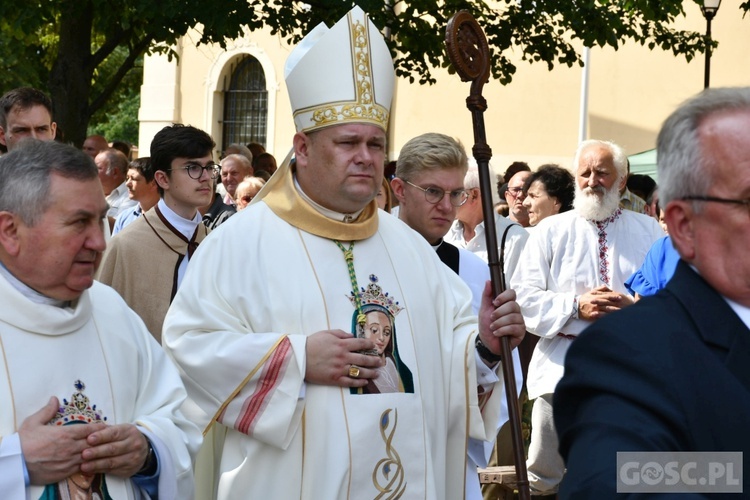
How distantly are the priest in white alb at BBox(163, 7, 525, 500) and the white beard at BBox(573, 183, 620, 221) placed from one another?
264 cm

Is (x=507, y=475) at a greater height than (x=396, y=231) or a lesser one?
lesser

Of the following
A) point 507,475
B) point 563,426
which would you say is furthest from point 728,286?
point 507,475

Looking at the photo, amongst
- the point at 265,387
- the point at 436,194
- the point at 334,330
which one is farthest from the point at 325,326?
the point at 436,194

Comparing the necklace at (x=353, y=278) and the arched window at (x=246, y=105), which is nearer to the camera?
the necklace at (x=353, y=278)

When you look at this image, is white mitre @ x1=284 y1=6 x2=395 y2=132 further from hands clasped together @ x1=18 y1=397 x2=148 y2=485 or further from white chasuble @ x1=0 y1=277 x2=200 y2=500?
hands clasped together @ x1=18 y1=397 x2=148 y2=485

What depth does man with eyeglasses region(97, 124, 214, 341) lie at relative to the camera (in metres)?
5.97

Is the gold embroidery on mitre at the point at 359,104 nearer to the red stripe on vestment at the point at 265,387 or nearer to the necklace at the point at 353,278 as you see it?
the necklace at the point at 353,278

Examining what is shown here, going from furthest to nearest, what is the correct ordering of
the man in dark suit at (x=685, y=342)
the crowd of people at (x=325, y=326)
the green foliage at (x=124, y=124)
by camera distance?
the green foliage at (x=124, y=124) → the crowd of people at (x=325, y=326) → the man in dark suit at (x=685, y=342)

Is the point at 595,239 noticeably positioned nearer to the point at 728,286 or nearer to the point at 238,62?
the point at 728,286

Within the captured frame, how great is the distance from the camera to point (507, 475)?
6.99 meters

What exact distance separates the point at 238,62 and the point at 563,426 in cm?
2389

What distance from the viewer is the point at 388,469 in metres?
4.22

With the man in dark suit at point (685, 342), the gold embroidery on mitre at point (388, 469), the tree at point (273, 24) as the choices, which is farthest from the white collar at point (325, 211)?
the tree at point (273, 24)

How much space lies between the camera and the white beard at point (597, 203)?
7.21 meters
